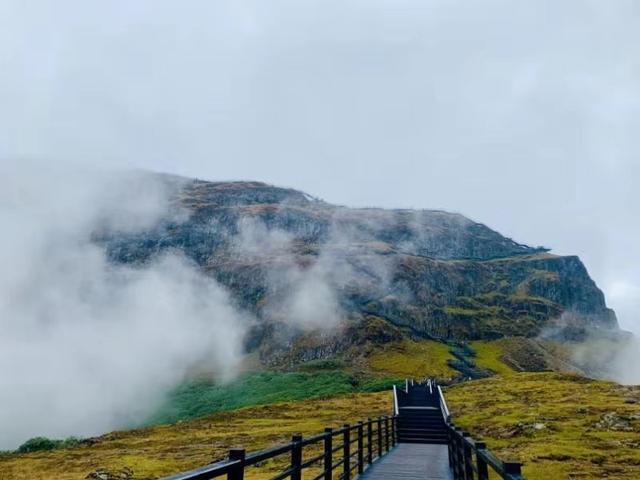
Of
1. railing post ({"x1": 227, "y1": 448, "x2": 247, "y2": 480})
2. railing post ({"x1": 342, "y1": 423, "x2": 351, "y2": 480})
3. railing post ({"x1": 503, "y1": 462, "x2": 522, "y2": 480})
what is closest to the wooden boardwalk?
railing post ({"x1": 342, "y1": 423, "x2": 351, "y2": 480})

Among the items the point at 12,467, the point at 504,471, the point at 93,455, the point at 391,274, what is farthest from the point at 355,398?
the point at 391,274

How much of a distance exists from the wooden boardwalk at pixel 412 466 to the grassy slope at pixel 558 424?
3.44 m

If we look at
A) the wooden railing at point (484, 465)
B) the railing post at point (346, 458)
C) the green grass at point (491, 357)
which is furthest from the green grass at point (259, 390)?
the wooden railing at point (484, 465)

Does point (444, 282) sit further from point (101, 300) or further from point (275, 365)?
point (101, 300)

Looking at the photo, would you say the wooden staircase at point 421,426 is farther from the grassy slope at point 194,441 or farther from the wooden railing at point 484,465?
the wooden railing at point 484,465

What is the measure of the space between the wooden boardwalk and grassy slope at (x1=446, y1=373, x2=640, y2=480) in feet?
11.3

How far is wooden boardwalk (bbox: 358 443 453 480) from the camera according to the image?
51.6ft

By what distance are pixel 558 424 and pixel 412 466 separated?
21728 millimetres

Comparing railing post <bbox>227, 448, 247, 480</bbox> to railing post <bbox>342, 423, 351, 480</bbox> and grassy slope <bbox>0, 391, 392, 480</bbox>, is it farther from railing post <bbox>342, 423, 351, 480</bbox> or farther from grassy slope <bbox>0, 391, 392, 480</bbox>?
grassy slope <bbox>0, 391, 392, 480</bbox>

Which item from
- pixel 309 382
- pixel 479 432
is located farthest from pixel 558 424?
pixel 309 382

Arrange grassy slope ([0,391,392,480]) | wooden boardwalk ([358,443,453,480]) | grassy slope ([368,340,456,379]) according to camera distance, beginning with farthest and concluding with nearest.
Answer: grassy slope ([368,340,456,379]) → grassy slope ([0,391,392,480]) → wooden boardwalk ([358,443,453,480])

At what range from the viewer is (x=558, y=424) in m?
35.8

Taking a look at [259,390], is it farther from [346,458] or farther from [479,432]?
[346,458]

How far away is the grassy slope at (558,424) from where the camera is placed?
915 inches
